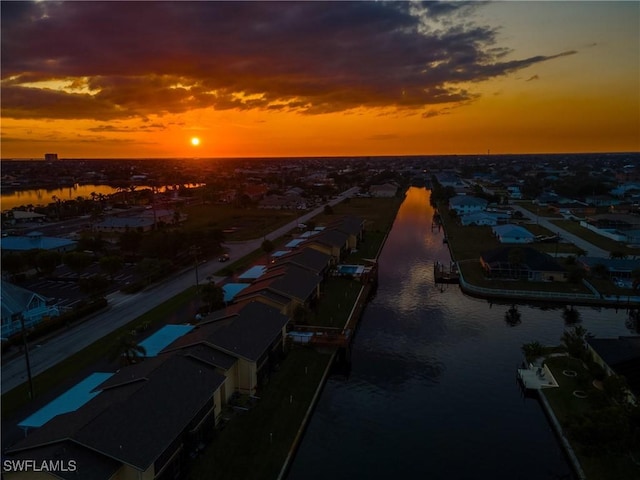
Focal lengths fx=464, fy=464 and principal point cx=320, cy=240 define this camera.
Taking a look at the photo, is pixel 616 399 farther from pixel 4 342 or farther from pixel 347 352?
pixel 4 342

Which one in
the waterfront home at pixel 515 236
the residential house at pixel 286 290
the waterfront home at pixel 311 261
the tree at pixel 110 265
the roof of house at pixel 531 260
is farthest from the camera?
the waterfront home at pixel 515 236

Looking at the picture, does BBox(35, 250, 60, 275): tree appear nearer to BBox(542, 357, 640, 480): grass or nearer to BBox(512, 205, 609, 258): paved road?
BBox(542, 357, 640, 480): grass

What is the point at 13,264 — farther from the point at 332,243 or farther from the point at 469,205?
the point at 469,205

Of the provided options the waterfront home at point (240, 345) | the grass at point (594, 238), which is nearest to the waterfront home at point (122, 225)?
the waterfront home at point (240, 345)

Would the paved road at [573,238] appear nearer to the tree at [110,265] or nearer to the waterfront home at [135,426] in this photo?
the waterfront home at [135,426]

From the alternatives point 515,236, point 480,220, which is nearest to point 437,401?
point 515,236

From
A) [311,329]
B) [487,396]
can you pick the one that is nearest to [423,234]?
[311,329]
